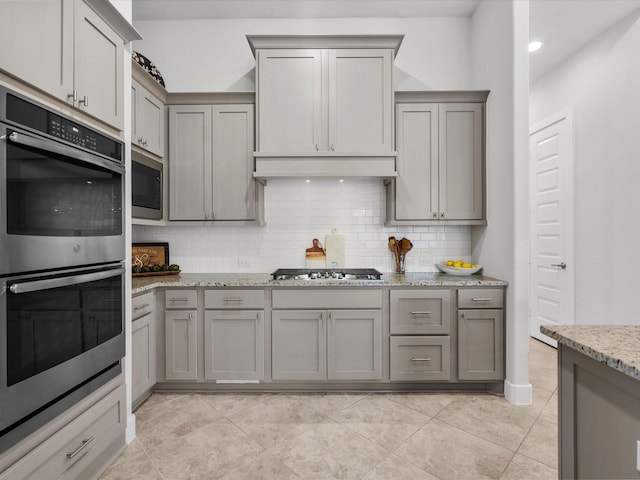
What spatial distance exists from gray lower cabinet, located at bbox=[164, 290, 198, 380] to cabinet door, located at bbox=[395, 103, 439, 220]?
1883 mm

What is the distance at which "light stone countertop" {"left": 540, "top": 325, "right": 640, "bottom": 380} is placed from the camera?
0.85 m

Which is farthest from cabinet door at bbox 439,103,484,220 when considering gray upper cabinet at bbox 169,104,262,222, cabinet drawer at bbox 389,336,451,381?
gray upper cabinet at bbox 169,104,262,222

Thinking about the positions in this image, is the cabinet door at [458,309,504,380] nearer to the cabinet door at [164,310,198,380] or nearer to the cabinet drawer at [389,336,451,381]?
the cabinet drawer at [389,336,451,381]

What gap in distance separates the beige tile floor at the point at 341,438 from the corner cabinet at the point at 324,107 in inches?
71.2

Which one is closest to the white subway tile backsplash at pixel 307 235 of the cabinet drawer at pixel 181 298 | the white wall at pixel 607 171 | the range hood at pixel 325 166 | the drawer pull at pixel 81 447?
the range hood at pixel 325 166

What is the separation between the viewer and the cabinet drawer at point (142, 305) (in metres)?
2.30

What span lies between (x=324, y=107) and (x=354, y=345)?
195cm

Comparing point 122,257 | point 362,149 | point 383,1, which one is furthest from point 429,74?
point 122,257

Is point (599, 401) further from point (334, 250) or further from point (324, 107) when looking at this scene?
point (324, 107)

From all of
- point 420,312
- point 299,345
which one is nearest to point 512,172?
point 420,312

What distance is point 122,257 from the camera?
6.22 ft

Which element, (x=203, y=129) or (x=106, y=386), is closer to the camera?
(x=106, y=386)

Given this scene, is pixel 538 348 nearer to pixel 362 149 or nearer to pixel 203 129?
pixel 362 149

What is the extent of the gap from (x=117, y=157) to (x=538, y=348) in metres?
4.33
